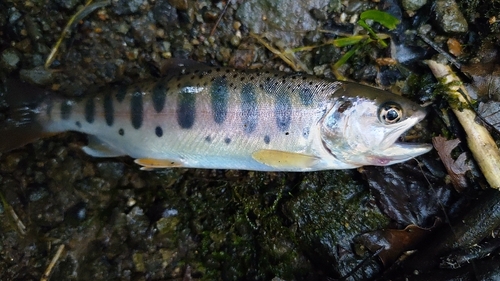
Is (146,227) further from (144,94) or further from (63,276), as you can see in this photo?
(144,94)

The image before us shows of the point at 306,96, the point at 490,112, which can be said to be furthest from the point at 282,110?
the point at 490,112

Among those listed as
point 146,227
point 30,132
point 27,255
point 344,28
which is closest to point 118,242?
point 146,227

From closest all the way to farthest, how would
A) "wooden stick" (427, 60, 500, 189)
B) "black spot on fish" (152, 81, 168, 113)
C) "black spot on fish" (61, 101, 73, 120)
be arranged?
"black spot on fish" (152, 81, 168, 113) < "black spot on fish" (61, 101, 73, 120) < "wooden stick" (427, 60, 500, 189)

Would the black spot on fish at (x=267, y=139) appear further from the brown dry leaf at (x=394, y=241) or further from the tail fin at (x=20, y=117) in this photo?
the tail fin at (x=20, y=117)

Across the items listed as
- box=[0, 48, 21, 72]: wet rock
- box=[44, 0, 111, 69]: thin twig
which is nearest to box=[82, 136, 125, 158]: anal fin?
box=[44, 0, 111, 69]: thin twig

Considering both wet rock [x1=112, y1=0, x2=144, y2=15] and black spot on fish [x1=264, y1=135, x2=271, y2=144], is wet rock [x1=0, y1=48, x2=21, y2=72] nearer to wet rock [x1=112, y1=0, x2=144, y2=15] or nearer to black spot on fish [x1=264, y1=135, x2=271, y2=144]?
wet rock [x1=112, y1=0, x2=144, y2=15]

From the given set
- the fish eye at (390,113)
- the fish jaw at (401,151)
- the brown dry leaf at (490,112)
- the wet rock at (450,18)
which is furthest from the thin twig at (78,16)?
the brown dry leaf at (490,112)

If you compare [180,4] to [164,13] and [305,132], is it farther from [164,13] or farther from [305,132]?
[305,132]
